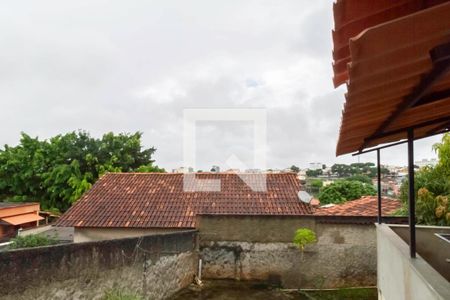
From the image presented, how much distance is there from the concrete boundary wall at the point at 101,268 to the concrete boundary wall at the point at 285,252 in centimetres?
96

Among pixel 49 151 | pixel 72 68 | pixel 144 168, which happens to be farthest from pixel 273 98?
pixel 49 151

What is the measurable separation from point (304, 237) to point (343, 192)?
76.8 ft

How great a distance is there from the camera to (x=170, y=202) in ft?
52.7

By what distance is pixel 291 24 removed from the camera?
405 inches

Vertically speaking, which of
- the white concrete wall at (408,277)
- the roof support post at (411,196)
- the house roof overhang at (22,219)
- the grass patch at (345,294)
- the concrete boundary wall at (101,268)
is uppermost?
the roof support post at (411,196)

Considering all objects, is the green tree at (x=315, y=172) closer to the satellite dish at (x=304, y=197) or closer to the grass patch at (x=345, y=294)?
the satellite dish at (x=304, y=197)

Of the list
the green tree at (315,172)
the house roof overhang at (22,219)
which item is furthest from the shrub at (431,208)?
the green tree at (315,172)

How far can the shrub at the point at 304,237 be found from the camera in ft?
43.3

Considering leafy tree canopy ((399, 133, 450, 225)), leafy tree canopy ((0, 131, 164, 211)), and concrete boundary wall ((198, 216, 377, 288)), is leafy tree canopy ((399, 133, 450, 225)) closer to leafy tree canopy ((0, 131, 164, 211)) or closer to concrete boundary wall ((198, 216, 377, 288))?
concrete boundary wall ((198, 216, 377, 288))

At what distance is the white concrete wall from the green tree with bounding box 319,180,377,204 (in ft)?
99.0

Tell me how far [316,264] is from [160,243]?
6232mm

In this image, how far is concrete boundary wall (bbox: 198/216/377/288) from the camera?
523 inches

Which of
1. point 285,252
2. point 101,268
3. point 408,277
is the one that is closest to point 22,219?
point 101,268

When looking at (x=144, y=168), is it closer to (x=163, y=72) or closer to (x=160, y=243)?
(x=163, y=72)
